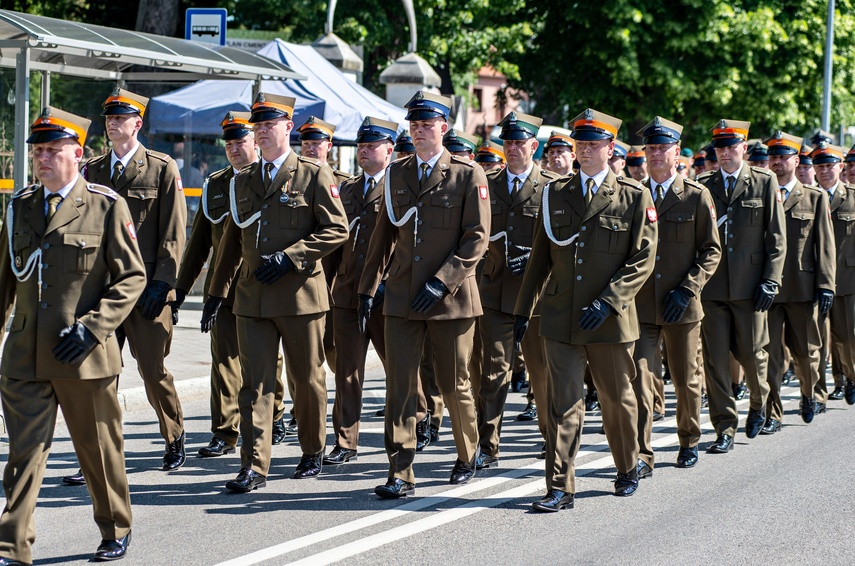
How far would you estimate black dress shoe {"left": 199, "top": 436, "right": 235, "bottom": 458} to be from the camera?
8.68m

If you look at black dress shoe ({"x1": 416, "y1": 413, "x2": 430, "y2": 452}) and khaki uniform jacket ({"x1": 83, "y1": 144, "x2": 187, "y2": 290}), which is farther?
black dress shoe ({"x1": 416, "y1": 413, "x2": 430, "y2": 452})

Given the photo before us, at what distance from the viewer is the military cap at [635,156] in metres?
12.5

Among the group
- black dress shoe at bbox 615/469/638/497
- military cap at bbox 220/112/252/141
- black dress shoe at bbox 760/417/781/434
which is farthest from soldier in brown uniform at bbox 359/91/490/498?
black dress shoe at bbox 760/417/781/434

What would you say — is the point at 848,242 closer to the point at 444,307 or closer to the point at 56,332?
the point at 444,307

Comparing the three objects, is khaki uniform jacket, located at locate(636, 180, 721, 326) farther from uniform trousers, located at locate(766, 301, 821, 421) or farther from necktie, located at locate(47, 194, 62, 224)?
necktie, located at locate(47, 194, 62, 224)

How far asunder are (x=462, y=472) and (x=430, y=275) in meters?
1.25

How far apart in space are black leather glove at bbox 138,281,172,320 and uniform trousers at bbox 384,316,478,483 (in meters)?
1.40

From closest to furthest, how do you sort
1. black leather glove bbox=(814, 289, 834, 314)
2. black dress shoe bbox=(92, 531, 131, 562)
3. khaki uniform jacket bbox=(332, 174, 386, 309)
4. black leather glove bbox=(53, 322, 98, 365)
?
black leather glove bbox=(53, 322, 98, 365) < black dress shoe bbox=(92, 531, 131, 562) < khaki uniform jacket bbox=(332, 174, 386, 309) < black leather glove bbox=(814, 289, 834, 314)

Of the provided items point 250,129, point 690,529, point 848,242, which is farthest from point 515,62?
point 690,529

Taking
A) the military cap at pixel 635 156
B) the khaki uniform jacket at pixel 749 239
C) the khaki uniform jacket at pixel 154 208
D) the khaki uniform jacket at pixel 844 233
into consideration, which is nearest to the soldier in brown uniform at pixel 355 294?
the khaki uniform jacket at pixel 154 208

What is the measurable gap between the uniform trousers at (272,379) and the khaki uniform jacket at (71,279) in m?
1.64

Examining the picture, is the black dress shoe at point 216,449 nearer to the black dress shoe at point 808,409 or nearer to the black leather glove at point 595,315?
the black leather glove at point 595,315

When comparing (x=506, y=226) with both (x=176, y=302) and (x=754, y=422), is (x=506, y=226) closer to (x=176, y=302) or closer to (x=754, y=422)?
(x=754, y=422)

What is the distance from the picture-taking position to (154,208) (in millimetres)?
7984
